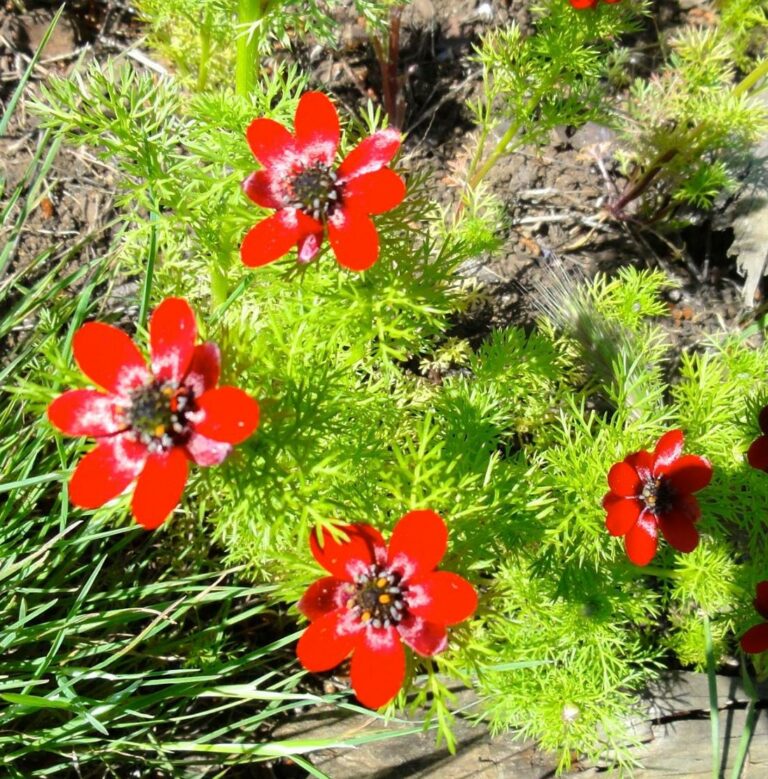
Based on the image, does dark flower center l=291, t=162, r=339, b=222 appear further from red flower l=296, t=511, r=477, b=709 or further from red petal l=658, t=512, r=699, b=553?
red petal l=658, t=512, r=699, b=553

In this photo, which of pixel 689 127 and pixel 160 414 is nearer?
pixel 160 414

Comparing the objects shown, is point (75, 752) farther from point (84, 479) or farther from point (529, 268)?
point (529, 268)

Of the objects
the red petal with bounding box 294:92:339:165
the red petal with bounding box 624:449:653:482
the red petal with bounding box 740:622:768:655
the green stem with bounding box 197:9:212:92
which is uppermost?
the green stem with bounding box 197:9:212:92

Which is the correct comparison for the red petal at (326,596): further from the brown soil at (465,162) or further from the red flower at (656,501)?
the brown soil at (465,162)

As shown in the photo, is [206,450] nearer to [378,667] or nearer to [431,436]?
[378,667]

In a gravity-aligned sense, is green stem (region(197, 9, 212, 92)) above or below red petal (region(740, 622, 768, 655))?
above

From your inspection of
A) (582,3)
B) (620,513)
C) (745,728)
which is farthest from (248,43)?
(745,728)

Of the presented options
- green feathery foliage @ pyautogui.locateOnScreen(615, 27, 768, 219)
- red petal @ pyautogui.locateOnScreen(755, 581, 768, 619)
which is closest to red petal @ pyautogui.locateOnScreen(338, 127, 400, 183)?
red petal @ pyautogui.locateOnScreen(755, 581, 768, 619)
